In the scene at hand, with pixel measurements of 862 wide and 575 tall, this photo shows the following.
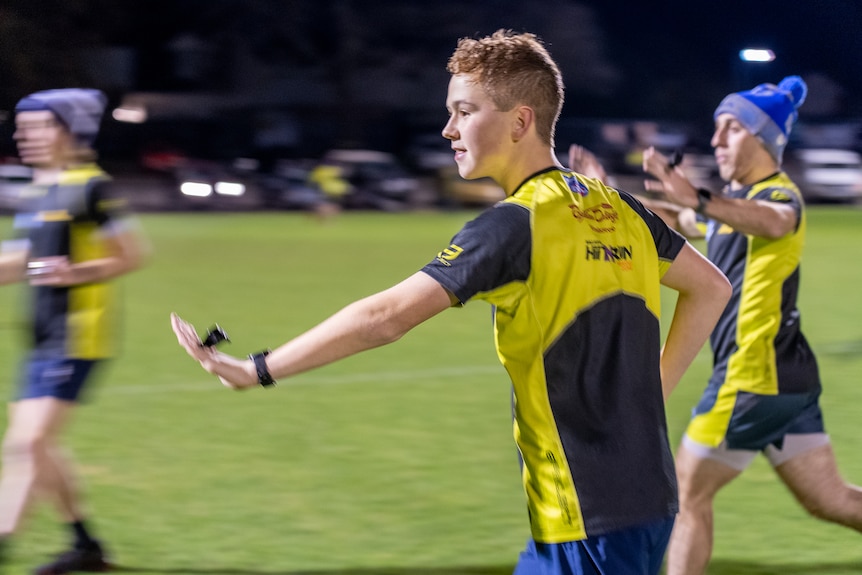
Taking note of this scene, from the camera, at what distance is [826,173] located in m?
45.4

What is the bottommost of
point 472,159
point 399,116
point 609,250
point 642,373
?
point 399,116

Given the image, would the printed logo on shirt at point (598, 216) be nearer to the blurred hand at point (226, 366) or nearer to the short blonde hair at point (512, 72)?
the short blonde hair at point (512, 72)

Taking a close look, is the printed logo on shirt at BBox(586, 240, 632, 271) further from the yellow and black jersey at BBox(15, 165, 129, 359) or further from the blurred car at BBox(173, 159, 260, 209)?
the blurred car at BBox(173, 159, 260, 209)

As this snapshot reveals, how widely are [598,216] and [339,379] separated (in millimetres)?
8390

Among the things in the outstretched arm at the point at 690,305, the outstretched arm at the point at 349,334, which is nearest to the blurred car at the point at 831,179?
the outstretched arm at the point at 690,305

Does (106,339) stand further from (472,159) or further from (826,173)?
(826,173)

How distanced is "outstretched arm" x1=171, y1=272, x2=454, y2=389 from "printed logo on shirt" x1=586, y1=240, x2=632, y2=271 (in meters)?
0.37

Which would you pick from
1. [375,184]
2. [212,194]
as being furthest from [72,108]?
[375,184]

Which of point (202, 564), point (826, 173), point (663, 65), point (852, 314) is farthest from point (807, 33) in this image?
point (202, 564)

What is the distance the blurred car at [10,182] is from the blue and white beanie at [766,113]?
34299mm

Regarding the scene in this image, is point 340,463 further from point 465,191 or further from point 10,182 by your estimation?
point 465,191

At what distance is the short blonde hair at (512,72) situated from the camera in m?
3.01

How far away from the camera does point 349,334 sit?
282 centimetres

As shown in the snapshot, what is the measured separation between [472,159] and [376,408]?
22.8ft
